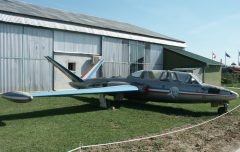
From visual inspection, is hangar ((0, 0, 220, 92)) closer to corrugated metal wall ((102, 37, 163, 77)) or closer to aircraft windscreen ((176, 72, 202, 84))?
corrugated metal wall ((102, 37, 163, 77))

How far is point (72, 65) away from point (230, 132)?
48.3 feet

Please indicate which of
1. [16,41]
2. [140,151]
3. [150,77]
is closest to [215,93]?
[150,77]

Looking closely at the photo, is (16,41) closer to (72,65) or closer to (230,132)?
(72,65)

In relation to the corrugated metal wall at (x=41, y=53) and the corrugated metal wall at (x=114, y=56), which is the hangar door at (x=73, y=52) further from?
the corrugated metal wall at (x=114, y=56)

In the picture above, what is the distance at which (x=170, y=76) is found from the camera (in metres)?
15.6

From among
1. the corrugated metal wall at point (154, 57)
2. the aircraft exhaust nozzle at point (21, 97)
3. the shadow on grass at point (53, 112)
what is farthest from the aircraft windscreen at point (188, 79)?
the corrugated metal wall at point (154, 57)

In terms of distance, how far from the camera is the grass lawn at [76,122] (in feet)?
28.8

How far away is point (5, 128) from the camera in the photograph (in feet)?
33.0

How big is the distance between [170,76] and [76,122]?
234 inches

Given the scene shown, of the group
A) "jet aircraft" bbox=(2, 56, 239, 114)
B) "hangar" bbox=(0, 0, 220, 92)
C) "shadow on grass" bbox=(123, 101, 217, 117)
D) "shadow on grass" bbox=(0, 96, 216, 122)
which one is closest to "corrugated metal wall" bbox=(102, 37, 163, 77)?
"hangar" bbox=(0, 0, 220, 92)

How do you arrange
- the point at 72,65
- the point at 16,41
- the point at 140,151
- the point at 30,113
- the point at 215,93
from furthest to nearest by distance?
the point at 72,65 < the point at 16,41 < the point at 215,93 < the point at 30,113 < the point at 140,151

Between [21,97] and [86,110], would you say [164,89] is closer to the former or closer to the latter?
[86,110]

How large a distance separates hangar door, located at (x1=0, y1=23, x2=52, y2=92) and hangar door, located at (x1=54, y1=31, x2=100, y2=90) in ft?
2.37

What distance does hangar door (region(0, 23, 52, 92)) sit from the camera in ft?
61.9
